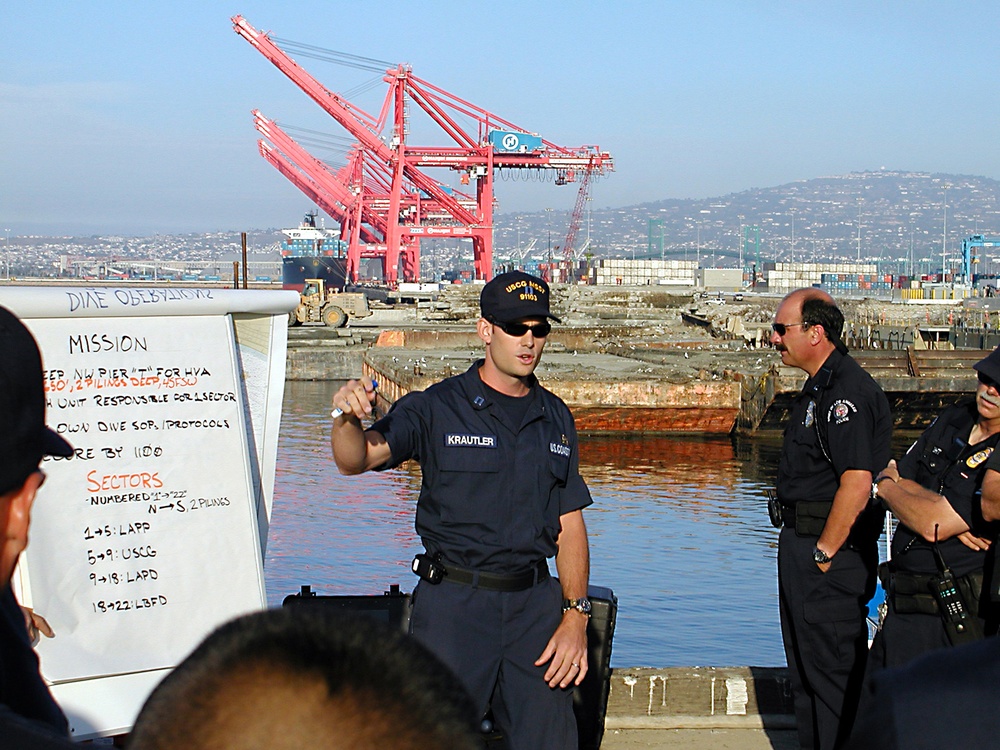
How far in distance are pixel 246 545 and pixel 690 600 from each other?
17.5 feet

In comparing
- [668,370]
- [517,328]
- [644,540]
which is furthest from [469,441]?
[668,370]

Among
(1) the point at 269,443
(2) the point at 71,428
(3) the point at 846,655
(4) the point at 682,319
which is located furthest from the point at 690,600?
(4) the point at 682,319

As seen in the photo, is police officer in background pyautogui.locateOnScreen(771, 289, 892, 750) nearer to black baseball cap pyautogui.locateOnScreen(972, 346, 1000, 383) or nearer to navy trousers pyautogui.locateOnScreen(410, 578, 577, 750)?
black baseball cap pyautogui.locateOnScreen(972, 346, 1000, 383)

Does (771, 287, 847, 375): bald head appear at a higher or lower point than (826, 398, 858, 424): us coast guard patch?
higher

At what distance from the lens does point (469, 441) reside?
355cm

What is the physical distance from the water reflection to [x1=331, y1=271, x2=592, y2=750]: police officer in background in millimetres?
3578

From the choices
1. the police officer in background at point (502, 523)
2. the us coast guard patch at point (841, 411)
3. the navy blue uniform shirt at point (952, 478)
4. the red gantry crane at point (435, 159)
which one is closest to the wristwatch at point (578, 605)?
the police officer in background at point (502, 523)

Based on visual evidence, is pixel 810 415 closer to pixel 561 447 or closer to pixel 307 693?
pixel 561 447

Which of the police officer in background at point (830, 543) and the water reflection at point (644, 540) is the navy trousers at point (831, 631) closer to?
the police officer in background at point (830, 543)

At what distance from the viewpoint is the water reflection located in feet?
25.5

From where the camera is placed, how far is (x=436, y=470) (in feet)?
11.7

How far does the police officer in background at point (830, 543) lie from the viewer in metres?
4.11

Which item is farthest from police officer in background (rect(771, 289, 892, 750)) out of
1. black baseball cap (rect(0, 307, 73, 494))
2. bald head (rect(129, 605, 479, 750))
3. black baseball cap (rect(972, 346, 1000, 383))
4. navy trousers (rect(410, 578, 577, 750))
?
bald head (rect(129, 605, 479, 750))

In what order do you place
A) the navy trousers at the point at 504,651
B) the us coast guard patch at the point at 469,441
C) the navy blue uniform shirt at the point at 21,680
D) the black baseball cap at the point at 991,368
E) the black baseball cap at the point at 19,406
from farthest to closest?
the black baseball cap at the point at 991,368
the us coast guard patch at the point at 469,441
the navy trousers at the point at 504,651
the navy blue uniform shirt at the point at 21,680
the black baseball cap at the point at 19,406
